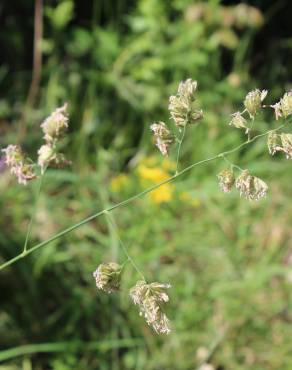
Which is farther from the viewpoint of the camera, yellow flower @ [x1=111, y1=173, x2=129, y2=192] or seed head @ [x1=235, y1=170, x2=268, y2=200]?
yellow flower @ [x1=111, y1=173, x2=129, y2=192]

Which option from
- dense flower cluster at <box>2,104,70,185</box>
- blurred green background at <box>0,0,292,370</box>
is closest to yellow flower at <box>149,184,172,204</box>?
blurred green background at <box>0,0,292,370</box>

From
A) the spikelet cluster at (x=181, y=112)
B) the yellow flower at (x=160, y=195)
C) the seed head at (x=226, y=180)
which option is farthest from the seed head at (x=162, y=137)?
the yellow flower at (x=160, y=195)

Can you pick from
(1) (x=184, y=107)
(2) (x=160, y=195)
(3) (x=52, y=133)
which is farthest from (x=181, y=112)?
(2) (x=160, y=195)

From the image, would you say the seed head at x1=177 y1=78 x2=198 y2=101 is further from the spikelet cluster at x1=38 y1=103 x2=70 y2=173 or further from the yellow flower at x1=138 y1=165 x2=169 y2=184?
the yellow flower at x1=138 y1=165 x2=169 y2=184

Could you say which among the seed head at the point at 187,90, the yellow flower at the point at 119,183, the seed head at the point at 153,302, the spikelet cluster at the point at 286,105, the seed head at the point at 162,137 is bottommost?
the seed head at the point at 153,302

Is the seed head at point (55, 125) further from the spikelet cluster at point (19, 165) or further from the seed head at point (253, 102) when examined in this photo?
the seed head at point (253, 102)
